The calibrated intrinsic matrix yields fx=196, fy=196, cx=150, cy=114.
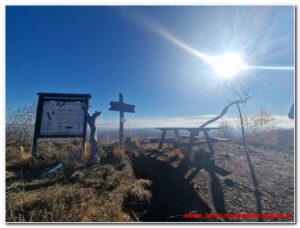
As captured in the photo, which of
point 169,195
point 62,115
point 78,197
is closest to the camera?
point 78,197

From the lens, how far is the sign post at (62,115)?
6488mm

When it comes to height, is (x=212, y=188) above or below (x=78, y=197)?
below

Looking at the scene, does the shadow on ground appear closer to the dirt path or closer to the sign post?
the dirt path

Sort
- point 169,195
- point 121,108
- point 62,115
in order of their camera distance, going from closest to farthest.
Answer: point 169,195 < point 62,115 < point 121,108

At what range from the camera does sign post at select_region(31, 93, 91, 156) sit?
6.49 metres

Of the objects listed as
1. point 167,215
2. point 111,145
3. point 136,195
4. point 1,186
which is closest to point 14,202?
point 1,186

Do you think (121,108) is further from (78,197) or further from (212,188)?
(78,197)

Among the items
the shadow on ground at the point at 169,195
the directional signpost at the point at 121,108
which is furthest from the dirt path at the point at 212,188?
the directional signpost at the point at 121,108

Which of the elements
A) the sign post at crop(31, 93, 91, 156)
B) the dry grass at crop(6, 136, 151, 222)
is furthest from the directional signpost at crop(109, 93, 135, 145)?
the dry grass at crop(6, 136, 151, 222)

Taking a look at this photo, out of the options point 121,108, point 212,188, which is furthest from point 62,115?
point 212,188

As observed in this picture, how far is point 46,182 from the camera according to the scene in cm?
401

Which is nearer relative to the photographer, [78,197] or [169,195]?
[78,197]

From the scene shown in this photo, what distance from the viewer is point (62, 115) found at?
6.66 m

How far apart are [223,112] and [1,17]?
35.0 ft
